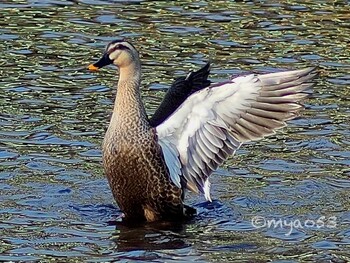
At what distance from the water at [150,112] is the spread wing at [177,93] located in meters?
0.89

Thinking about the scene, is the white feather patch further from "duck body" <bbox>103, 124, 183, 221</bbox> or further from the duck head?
the duck head

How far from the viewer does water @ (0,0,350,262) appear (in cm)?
1051

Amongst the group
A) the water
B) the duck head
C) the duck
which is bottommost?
the water

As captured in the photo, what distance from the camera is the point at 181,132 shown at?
1113 cm

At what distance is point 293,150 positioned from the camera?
42.3ft

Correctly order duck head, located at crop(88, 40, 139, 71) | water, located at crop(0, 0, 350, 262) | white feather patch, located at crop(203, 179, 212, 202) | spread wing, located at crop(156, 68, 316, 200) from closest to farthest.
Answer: water, located at crop(0, 0, 350, 262), spread wing, located at crop(156, 68, 316, 200), white feather patch, located at crop(203, 179, 212, 202), duck head, located at crop(88, 40, 139, 71)

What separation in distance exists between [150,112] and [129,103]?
272 centimetres

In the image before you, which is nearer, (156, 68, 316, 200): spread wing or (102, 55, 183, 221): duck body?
(156, 68, 316, 200): spread wing

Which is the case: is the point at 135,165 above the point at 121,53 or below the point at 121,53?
below

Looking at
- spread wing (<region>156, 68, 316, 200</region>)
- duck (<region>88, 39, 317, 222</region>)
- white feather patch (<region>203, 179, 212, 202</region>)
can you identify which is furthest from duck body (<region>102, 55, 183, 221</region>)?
white feather patch (<region>203, 179, 212, 202</region>)

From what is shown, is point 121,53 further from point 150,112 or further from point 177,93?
point 150,112

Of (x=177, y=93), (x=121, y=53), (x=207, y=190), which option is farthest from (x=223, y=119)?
(x=121, y=53)

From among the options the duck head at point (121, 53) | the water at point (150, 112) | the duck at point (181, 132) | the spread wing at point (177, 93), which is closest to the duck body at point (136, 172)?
the duck at point (181, 132)

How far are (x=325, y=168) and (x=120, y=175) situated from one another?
7.36 ft
